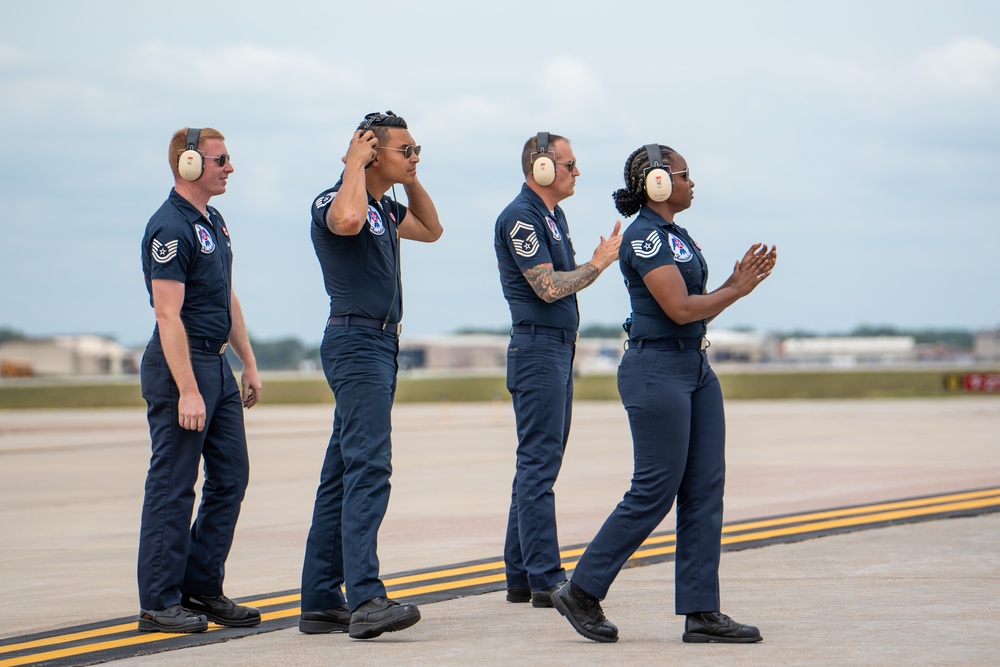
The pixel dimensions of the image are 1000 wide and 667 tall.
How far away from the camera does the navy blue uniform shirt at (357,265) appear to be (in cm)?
587

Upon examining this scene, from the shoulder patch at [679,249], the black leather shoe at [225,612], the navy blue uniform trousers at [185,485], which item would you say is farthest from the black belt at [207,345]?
the shoulder patch at [679,249]

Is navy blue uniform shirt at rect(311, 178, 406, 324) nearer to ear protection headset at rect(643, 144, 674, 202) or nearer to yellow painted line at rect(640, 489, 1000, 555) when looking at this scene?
ear protection headset at rect(643, 144, 674, 202)

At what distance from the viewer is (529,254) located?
6488mm

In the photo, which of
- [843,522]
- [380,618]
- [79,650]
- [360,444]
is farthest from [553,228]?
[843,522]

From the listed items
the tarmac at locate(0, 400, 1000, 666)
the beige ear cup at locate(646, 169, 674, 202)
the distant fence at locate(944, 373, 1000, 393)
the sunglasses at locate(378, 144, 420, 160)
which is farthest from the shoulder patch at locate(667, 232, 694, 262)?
the distant fence at locate(944, 373, 1000, 393)

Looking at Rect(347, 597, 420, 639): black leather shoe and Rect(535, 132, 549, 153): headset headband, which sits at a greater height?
Rect(535, 132, 549, 153): headset headband

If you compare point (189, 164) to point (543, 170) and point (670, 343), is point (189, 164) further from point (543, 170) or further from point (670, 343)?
point (670, 343)

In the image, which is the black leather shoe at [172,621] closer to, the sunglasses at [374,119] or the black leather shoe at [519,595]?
the black leather shoe at [519,595]

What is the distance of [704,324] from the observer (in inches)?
225

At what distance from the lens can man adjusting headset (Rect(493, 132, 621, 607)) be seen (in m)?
6.50

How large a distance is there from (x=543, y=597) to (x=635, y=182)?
7.06ft

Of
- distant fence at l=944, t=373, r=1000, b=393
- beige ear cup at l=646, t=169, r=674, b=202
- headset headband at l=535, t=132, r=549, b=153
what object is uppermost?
headset headband at l=535, t=132, r=549, b=153

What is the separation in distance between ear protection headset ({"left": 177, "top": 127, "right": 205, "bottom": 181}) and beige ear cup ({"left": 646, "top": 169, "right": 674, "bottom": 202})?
7.16ft

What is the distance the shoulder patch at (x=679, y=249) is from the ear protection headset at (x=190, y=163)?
2.30 metres
